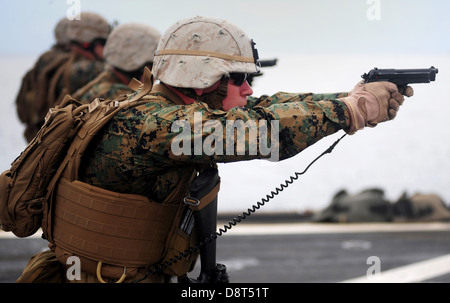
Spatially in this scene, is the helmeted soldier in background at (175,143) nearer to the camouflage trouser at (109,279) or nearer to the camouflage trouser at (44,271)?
the camouflage trouser at (109,279)

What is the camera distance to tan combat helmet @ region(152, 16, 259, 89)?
342cm

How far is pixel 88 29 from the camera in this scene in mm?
8305

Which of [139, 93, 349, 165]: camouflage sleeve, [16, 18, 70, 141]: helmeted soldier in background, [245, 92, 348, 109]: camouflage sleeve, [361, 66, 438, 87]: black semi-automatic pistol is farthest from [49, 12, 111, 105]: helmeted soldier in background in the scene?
[361, 66, 438, 87]: black semi-automatic pistol

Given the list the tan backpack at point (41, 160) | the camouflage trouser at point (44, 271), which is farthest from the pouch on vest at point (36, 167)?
the camouflage trouser at point (44, 271)

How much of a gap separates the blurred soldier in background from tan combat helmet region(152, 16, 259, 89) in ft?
14.9

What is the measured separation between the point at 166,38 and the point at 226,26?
0.94 ft

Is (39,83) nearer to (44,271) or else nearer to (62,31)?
(62,31)

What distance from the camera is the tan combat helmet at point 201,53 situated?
3.42 metres

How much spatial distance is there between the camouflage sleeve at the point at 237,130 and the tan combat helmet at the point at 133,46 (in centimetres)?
331

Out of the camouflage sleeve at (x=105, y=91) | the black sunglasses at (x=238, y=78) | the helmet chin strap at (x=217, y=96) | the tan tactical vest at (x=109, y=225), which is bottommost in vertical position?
the tan tactical vest at (x=109, y=225)

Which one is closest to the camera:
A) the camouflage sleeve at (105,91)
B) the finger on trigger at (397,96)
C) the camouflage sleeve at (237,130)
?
the camouflage sleeve at (237,130)

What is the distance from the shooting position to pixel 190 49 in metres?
3.45

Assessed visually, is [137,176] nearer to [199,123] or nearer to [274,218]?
[199,123]

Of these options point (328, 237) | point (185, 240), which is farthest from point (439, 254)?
point (185, 240)
